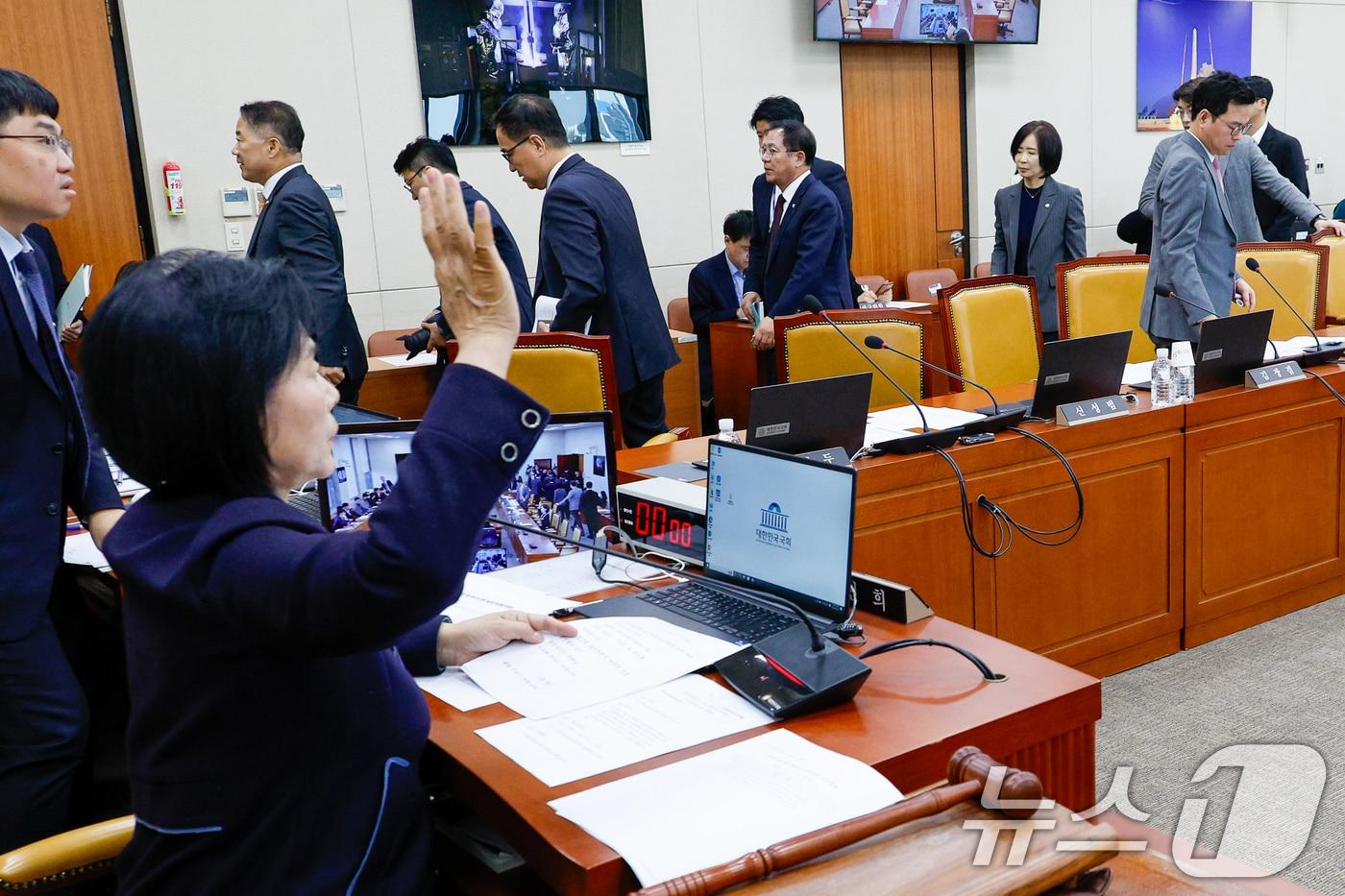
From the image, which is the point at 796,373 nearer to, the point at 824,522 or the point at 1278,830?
the point at 1278,830

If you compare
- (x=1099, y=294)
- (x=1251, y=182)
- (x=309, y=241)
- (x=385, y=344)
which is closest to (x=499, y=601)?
(x=309, y=241)

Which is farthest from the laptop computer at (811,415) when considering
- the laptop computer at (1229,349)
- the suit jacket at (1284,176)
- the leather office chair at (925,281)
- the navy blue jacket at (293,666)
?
the leather office chair at (925,281)

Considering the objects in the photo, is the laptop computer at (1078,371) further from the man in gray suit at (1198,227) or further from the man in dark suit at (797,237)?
the man in dark suit at (797,237)

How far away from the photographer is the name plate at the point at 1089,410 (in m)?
2.83

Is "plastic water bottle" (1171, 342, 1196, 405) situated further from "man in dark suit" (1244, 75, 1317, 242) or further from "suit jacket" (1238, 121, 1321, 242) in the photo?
"suit jacket" (1238, 121, 1321, 242)

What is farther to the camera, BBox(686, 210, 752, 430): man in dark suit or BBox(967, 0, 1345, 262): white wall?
BBox(967, 0, 1345, 262): white wall

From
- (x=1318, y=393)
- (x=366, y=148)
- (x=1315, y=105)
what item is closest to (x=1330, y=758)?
(x=1318, y=393)

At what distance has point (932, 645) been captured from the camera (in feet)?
4.72

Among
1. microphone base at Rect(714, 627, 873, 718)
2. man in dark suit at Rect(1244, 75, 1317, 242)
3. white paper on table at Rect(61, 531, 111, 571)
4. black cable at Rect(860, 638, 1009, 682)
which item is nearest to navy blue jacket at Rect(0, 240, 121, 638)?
white paper on table at Rect(61, 531, 111, 571)

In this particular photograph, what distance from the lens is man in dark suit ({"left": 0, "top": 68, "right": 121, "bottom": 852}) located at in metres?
1.69

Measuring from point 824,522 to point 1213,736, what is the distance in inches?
66.6

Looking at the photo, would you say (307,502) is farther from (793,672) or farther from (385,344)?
(385,344)

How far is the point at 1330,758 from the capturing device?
8.16 ft

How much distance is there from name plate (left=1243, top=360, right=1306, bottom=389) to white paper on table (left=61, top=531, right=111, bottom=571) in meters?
2.83
